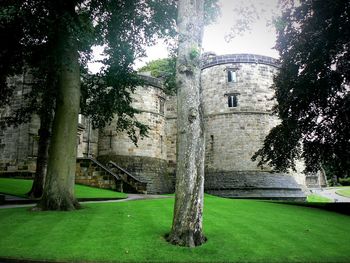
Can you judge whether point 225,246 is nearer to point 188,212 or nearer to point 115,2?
point 188,212

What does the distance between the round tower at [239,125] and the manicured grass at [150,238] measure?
1762 cm

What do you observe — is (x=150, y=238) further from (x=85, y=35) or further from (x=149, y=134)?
(x=149, y=134)

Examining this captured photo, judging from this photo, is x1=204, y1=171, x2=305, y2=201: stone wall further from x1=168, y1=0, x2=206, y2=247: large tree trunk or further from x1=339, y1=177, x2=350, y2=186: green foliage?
x1=339, y1=177, x2=350, y2=186: green foliage

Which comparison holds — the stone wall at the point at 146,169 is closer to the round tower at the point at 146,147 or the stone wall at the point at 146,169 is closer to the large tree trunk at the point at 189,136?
the round tower at the point at 146,147

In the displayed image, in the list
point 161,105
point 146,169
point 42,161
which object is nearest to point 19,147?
point 42,161

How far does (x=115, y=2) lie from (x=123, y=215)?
8321mm

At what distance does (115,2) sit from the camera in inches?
515

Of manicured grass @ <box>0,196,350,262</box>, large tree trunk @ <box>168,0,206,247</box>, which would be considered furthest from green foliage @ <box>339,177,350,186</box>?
large tree trunk @ <box>168,0,206,247</box>

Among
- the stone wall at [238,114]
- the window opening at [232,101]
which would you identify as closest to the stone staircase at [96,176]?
the stone wall at [238,114]

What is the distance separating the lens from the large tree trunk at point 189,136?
7305 mm

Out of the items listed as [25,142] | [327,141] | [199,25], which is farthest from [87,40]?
[25,142]

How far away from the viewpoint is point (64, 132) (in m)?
11.8

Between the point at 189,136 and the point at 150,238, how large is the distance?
249 cm

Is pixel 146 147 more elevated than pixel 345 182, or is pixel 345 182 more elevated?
pixel 146 147
